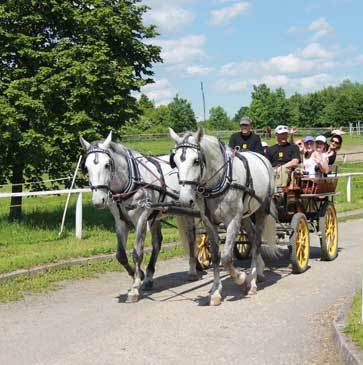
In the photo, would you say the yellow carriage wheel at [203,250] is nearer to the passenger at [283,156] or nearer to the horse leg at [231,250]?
the passenger at [283,156]

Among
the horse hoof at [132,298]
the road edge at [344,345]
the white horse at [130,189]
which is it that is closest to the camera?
the road edge at [344,345]

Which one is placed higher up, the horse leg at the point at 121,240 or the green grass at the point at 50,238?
the horse leg at the point at 121,240

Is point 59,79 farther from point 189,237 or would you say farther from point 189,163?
point 189,163

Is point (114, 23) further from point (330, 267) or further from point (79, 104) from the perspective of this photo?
point (330, 267)

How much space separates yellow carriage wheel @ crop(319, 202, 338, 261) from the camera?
10.3 metres

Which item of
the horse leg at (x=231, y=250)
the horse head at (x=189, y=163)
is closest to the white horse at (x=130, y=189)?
the horse head at (x=189, y=163)

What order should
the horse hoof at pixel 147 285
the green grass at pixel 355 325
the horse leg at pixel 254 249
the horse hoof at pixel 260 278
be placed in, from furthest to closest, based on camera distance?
the horse hoof at pixel 260 278, the horse hoof at pixel 147 285, the horse leg at pixel 254 249, the green grass at pixel 355 325

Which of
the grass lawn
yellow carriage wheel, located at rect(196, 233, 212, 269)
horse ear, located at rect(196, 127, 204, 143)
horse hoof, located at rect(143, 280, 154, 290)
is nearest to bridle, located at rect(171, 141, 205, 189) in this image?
horse ear, located at rect(196, 127, 204, 143)

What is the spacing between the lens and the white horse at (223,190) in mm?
7004

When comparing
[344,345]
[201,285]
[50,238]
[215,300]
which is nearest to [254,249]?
[201,285]

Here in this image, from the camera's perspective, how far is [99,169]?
285 inches

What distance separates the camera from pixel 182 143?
706 cm

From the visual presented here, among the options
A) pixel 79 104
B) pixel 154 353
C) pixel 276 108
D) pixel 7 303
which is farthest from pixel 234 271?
pixel 276 108

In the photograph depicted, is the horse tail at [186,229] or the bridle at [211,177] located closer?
the bridle at [211,177]
